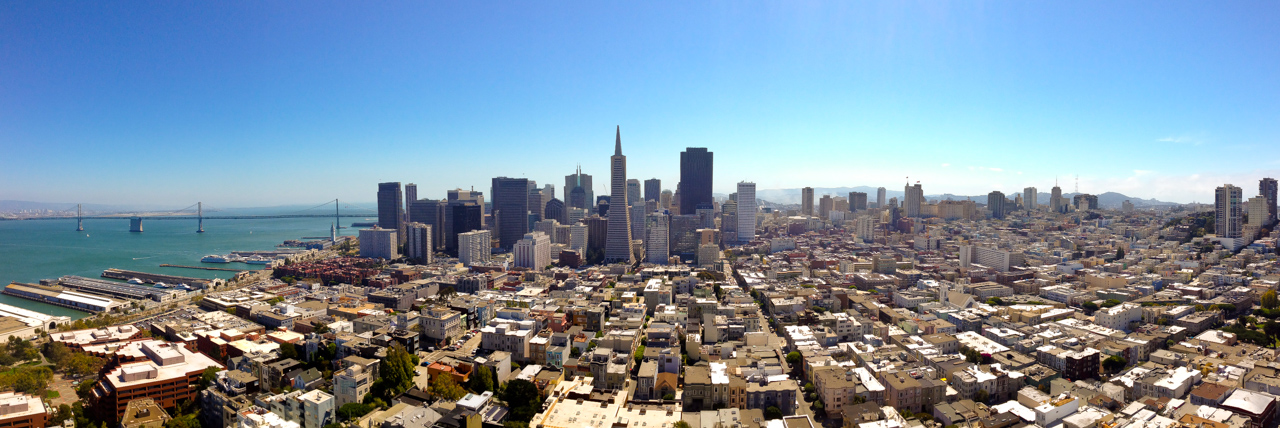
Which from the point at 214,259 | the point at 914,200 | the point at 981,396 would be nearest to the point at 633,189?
the point at 914,200

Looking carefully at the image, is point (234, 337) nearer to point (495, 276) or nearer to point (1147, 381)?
point (495, 276)

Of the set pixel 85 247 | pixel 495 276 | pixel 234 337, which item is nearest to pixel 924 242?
pixel 495 276

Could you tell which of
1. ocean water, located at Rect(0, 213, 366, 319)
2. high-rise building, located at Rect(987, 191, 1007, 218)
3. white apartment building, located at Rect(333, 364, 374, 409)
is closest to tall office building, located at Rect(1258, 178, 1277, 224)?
high-rise building, located at Rect(987, 191, 1007, 218)

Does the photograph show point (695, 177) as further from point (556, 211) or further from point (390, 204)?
point (390, 204)

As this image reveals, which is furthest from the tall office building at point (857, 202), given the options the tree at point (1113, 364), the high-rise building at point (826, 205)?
the tree at point (1113, 364)

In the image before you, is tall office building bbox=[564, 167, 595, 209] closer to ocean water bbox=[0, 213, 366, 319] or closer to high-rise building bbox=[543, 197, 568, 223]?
high-rise building bbox=[543, 197, 568, 223]

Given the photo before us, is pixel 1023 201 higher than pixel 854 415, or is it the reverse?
pixel 1023 201
